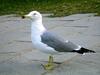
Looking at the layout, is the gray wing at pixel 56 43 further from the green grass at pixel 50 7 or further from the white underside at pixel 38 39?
the green grass at pixel 50 7

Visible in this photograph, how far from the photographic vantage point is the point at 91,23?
11109 mm

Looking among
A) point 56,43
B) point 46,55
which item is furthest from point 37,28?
point 46,55

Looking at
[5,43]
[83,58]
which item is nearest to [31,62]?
[83,58]

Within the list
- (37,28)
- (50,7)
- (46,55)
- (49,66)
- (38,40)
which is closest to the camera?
(38,40)

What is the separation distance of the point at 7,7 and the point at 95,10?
→ 4325 millimetres

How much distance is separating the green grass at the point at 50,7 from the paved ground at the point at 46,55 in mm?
1130

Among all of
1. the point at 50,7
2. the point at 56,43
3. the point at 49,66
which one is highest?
the point at 50,7

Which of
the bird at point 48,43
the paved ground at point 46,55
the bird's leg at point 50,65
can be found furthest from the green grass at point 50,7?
the bird at point 48,43

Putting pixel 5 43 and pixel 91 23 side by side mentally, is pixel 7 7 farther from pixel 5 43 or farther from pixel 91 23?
pixel 5 43

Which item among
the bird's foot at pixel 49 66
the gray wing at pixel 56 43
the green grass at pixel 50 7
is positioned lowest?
the bird's foot at pixel 49 66

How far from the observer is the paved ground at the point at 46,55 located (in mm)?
6355

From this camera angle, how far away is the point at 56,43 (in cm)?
627

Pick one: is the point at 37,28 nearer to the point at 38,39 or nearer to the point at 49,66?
the point at 38,39

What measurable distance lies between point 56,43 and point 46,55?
1.13 m
